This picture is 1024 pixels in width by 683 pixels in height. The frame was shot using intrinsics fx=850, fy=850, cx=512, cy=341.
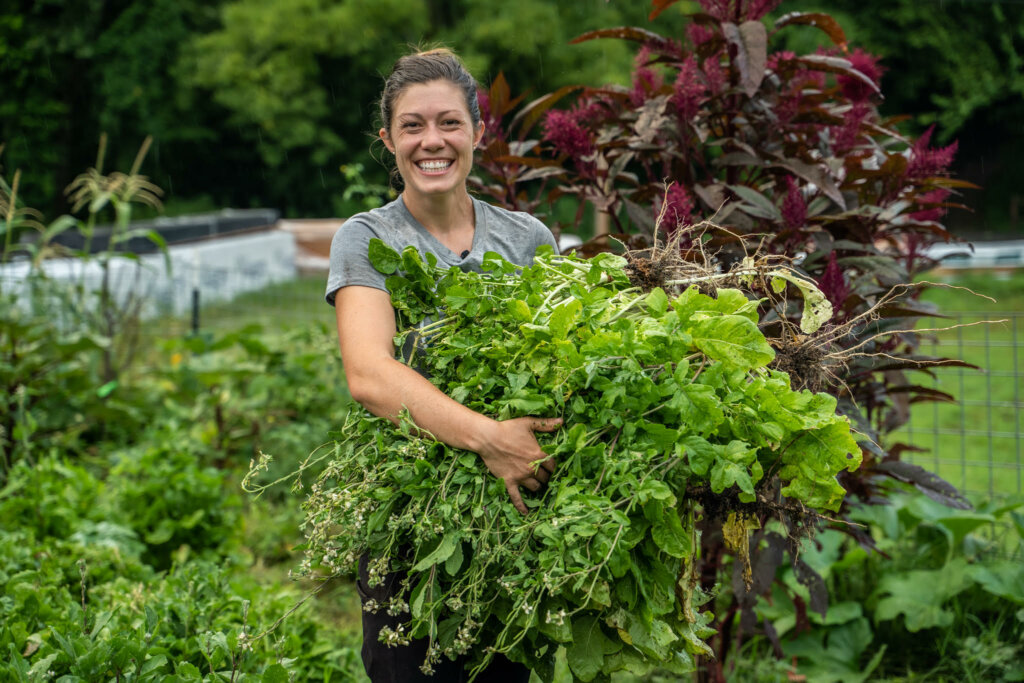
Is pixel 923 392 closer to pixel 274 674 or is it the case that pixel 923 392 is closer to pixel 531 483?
pixel 531 483

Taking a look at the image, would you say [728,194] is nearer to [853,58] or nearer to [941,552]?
[853,58]

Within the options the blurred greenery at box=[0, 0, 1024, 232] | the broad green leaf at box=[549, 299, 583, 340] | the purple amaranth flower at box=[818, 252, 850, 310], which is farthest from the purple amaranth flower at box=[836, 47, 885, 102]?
the blurred greenery at box=[0, 0, 1024, 232]

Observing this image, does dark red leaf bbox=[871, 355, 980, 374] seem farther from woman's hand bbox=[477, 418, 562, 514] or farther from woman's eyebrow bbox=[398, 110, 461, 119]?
woman's eyebrow bbox=[398, 110, 461, 119]

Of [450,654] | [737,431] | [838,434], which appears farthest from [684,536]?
[450,654]

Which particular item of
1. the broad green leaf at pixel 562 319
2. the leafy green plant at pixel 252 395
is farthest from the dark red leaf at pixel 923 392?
the leafy green plant at pixel 252 395

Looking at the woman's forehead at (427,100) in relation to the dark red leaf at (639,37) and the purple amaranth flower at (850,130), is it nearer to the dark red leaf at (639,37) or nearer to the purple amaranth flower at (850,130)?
the dark red leaf at (639,37)

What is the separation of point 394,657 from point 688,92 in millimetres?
1624

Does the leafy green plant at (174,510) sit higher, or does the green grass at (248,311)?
the leafy green plant at (174,510)

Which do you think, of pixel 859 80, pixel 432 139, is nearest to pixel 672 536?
pixel 432 139

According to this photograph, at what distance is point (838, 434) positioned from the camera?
1485 millimetres

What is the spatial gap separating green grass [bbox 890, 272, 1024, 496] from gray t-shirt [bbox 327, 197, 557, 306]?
1.80 metres

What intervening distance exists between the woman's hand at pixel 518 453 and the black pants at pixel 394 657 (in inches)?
17.4

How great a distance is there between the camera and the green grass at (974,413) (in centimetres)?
374

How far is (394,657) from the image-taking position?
1.90 m
